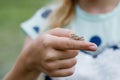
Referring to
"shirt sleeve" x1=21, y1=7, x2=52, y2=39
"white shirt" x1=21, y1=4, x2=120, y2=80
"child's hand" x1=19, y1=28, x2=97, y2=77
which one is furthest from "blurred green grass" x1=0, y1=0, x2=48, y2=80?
"child's hand" x1=19, y1=28, x2=97, y2=77

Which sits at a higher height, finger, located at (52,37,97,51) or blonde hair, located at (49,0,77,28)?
blonde hair, located at (49,0,77,28)

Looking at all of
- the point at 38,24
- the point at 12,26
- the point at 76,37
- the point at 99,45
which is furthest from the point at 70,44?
the point at 12,26

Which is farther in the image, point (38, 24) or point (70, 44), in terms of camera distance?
point (38, 24)

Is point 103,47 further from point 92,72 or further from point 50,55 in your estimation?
point 50,55

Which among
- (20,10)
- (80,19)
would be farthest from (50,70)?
(20,10)

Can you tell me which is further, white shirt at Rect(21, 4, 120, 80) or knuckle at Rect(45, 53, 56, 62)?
white shirt at Rect(21, 4, 120, 80)

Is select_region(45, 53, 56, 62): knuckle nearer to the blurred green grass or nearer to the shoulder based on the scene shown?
the shoulder

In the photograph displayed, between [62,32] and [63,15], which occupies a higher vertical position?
[63,15]

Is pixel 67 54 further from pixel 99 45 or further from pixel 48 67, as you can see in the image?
pixel 99 45
